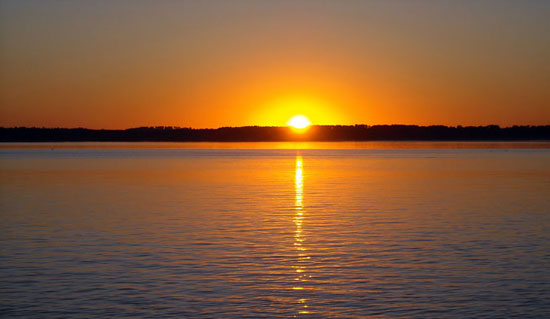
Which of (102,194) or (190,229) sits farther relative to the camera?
(102,194)

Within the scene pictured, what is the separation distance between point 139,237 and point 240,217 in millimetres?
6451

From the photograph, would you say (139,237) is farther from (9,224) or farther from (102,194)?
(102,194)

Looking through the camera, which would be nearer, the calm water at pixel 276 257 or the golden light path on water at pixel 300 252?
the calm water at pixel 276 257

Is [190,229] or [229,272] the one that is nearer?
[229,272]

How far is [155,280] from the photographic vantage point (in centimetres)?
1764

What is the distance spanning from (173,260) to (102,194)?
23294 mm

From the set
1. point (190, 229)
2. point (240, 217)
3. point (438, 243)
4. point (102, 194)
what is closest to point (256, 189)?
point (102, 194)

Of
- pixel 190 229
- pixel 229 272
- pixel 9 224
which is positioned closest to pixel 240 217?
pixel 190 229

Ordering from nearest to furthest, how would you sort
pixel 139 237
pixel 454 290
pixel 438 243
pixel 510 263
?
pixel 454 290 → pixel 510 263 → pixel 438 243 → pixel 139 237

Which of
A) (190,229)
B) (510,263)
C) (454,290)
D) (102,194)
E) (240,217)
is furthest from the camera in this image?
(102,194)

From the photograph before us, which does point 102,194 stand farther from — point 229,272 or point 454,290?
point 454,290

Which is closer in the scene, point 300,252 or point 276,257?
point 276,257

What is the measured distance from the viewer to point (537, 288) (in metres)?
16.7

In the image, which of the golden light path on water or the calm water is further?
the golden light path on water
